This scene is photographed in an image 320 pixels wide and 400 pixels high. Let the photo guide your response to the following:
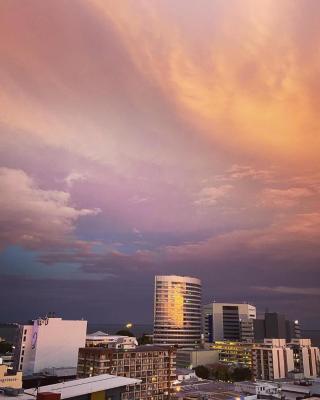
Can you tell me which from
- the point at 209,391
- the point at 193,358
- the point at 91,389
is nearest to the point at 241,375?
the point at 193,358

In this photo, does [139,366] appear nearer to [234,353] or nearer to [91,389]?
[91,389]

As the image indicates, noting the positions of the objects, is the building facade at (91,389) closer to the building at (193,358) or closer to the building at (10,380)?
the building at (10,380)

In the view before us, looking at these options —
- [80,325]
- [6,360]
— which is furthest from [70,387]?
[6,360]

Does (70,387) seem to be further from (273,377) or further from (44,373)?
(273,377)

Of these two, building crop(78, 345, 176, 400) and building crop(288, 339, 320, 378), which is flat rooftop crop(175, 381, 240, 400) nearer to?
building crop(78, 345, 176, 400)

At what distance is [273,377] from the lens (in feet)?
454

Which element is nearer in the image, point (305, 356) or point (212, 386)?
point (212, 386)

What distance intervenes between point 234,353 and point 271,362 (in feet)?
153

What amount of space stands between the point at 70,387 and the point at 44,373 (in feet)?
233

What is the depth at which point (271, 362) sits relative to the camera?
140375mm

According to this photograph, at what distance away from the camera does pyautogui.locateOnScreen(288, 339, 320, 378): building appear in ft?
483

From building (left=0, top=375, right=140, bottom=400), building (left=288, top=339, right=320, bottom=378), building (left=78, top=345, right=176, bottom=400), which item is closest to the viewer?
building (left=0, top=375, right=140, bottom=400)

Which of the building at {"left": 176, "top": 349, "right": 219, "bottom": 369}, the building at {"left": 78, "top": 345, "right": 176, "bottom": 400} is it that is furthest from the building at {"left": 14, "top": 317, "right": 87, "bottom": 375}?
the building at {"left": 176, "top": 349, "right": 219, "bottom": 369}

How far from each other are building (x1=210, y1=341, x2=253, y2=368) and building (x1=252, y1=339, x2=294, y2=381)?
32.7 meters
